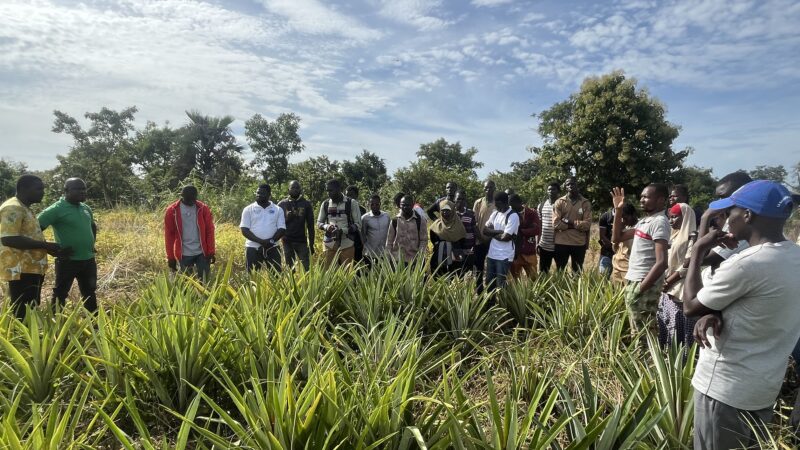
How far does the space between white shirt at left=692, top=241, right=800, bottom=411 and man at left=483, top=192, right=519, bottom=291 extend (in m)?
3.56

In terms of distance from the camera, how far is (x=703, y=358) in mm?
1897

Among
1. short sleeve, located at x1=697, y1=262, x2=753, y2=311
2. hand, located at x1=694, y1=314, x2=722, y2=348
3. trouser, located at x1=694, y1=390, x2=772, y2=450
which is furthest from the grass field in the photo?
short sleeve, located at x1=697, y1=262, x2=753, y2=311

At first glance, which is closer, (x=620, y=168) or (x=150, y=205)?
(x=150, y=205)

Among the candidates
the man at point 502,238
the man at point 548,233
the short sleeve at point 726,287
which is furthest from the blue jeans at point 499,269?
the short sleeve at point 726,287

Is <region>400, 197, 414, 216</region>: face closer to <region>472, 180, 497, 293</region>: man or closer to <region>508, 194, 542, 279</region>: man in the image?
<region>472, 180, 497, 293</region>: man

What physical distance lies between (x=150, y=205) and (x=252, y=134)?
2152 cm

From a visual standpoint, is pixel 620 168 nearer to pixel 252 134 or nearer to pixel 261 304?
pixel 261 304

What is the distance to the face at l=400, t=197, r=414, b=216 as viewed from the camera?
5.71 metres

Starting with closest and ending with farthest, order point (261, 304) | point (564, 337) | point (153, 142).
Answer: point (261, 304) → point (564, 337) → point (153, 142)

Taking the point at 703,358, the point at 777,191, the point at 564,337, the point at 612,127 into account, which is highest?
the point at 612,127

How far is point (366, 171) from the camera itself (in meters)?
30.5

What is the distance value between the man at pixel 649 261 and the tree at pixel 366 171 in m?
25.7

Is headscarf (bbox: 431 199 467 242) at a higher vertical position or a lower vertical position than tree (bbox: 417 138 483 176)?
lower

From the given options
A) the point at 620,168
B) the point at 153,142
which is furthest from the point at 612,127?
the point at 153,142
